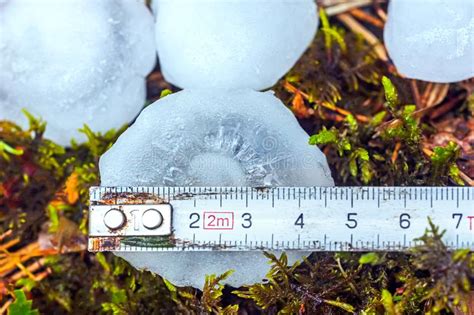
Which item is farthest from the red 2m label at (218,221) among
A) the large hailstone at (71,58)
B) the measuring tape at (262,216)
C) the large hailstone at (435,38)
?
the large hailstone at (435,38)

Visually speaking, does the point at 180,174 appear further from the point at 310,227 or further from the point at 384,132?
the point at 384,132

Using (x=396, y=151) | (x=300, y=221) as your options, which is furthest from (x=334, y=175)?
(x=300, y=221)

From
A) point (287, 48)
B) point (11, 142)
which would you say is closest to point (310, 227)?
point (287, 48)

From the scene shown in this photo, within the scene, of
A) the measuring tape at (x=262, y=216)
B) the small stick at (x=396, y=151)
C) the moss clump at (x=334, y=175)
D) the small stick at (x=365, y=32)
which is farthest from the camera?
the small stick at (x=365, y=32)

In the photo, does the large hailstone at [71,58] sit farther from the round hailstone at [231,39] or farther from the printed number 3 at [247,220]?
the printed number 3 at [247,220]

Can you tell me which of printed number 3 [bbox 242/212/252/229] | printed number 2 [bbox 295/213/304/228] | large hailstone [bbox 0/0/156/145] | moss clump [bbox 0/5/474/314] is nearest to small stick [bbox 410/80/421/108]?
moss clump [bbox 0/5/474/314]

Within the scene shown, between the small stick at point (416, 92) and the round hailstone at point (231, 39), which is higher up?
the round hailstone at point (231, 39)

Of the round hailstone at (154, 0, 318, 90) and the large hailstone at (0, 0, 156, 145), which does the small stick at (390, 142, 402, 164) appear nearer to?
the round hailstone at (154, 0, 318, 90)

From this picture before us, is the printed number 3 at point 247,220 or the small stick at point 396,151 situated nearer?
the printed number 3 at point 247,220
